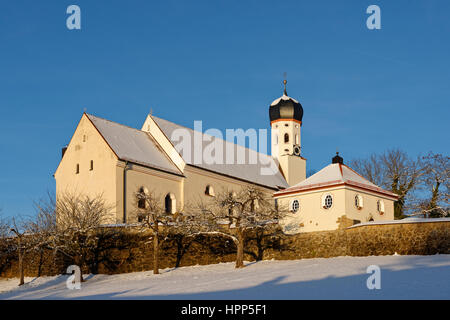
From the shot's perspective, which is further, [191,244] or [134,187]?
[134,187]

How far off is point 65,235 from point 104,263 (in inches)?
115

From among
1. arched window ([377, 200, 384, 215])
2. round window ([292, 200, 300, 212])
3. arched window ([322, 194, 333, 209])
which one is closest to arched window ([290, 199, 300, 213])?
round window ([292, 200, 300, 212])

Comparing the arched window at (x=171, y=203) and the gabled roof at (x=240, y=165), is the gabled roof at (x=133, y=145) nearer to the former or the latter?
the gabled roof at (x=240, y=165)

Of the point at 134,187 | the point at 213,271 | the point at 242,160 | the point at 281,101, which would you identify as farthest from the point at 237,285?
the point at 281,101

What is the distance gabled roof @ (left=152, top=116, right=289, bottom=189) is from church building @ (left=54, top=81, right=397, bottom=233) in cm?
11

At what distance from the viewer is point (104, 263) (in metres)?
43.3

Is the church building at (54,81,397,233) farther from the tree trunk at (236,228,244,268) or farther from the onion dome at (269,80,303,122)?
the onion dome at (269,80,303,122)

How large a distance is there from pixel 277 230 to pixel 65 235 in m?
12.2

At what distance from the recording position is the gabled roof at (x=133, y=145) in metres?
50.8

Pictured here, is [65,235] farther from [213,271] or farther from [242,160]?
[242,160]
